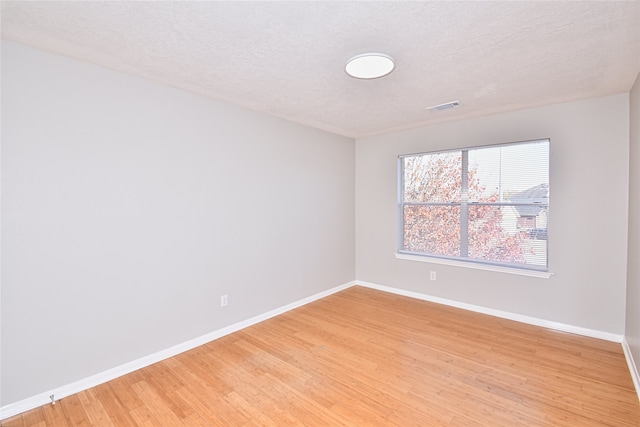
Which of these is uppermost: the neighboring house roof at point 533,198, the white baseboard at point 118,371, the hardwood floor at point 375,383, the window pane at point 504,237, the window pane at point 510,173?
the window pane at point 510,173

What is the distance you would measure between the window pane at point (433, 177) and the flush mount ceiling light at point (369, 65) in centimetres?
216

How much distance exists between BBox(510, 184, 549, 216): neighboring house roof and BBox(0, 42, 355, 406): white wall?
2744 millimetres

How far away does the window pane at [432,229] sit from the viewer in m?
3.93

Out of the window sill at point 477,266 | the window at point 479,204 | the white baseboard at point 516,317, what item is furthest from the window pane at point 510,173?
the white baseboard at point 516,317

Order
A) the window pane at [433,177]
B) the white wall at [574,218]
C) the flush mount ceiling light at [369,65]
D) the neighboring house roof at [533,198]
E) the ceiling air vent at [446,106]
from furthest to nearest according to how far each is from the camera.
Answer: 1. the window pane at [433,177]
2. the neighboring house roof at [533,198]
3. the ceiling air vent at [446,106]
4. the white wall at [574,218]
5. the flush mount ceiling light at [369,65]

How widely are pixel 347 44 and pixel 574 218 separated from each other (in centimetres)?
292

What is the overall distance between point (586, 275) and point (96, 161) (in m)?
4.58

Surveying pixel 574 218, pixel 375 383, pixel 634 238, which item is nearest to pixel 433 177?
pixel 574 218

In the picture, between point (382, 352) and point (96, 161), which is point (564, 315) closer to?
point (382, 352)

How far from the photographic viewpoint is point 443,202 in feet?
13.1

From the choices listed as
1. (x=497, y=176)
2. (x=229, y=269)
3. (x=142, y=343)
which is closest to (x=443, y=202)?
(x=497, y=176)

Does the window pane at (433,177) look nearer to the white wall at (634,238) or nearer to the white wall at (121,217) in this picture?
the white wall at (634,238)

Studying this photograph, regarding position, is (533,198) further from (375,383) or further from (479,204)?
(375,383)

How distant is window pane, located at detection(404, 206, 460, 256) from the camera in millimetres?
3934
